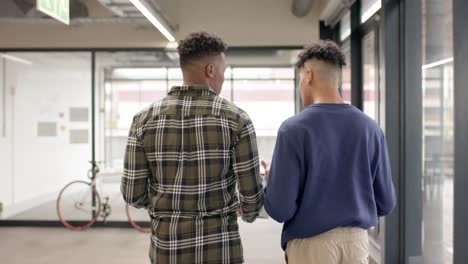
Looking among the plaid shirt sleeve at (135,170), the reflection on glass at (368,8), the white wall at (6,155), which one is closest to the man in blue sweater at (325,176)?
the plaid shirt sleeve at (135,170)

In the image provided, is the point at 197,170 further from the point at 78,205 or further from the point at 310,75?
the point at 78,205

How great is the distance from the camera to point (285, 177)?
132 centimetres

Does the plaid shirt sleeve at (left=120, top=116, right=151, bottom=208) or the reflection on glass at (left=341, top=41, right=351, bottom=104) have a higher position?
the reflection on glass at (left=341, top=41, right=351, bottom=104)

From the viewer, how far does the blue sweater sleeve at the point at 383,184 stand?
1.46 metres

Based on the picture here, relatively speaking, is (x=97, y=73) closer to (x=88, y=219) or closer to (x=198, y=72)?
(x=88, y=219)

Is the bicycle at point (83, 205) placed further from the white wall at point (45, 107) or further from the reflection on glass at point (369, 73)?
the reflection on glass at point (369, 73)

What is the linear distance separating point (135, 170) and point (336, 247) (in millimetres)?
775

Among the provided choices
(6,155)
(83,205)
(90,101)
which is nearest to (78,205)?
(83,205)

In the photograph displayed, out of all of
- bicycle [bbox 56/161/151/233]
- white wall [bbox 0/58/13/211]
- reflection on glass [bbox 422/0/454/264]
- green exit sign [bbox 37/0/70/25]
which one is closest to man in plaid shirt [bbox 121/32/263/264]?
green exit sign [bbox 37/0/70/25]

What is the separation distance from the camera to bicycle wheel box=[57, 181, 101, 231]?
5086 mm

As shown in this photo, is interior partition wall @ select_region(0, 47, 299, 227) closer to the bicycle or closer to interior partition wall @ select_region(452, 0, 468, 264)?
the bicycle

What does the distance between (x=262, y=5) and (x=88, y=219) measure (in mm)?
3648

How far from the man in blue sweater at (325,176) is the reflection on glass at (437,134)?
1233 mm

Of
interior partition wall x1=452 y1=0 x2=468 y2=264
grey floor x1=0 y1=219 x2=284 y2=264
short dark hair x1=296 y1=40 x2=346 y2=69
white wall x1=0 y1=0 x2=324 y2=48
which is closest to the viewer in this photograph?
short dark hair x1=296 y1=40 x2=346 y2=69
